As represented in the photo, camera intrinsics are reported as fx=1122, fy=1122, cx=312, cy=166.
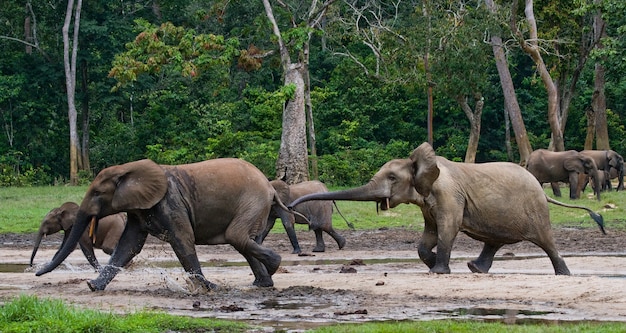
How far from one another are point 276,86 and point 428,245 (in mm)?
36755

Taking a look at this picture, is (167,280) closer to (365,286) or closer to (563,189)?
(365,286)

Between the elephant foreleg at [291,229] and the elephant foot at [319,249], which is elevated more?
the elephant foreleg at [291,229]

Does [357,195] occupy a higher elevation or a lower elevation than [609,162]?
higher

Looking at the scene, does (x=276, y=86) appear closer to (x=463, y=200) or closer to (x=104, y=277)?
(x=463, y=200)

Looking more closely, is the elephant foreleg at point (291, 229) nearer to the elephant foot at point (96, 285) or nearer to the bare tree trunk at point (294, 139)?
the elephant foot at point (96, 285)

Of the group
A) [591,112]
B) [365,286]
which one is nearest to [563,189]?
[591,112]

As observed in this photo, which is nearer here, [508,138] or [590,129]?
[590,129]

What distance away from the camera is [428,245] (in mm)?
15938

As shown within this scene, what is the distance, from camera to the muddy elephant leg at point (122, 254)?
48.2ft

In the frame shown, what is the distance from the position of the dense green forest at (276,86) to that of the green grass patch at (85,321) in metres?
25.9

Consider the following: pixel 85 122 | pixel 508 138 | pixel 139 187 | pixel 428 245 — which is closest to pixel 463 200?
pixel 428 245

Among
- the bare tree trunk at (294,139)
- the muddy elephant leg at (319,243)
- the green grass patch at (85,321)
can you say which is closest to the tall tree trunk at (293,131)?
the bare tree trunk at (294,139)

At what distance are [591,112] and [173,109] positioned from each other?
17153 millimetres

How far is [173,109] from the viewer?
47.1 meters
